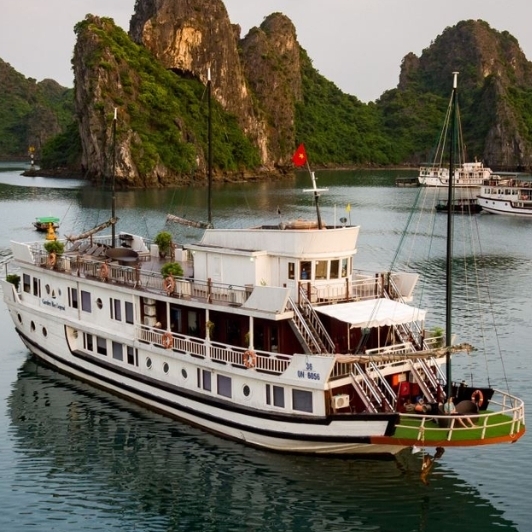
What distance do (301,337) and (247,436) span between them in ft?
10.9

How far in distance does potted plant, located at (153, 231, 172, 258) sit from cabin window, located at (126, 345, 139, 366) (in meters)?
5.18

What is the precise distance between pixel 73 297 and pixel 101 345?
232 centimetres

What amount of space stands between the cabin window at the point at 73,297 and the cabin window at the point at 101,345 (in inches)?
74.0

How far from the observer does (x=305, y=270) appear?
23453 millimetres

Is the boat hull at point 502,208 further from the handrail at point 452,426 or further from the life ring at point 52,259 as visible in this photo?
the handrail at point 452,426

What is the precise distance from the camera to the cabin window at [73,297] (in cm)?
2871

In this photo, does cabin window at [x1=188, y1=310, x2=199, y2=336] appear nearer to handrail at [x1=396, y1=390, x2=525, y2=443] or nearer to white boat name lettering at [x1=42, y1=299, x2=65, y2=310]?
white boat name lettering at [x1=42, y1=299, x2=65, y2=310]

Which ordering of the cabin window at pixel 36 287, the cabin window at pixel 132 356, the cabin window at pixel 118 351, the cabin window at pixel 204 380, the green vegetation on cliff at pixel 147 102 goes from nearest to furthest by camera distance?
the cabin window at pixel 204 380, the cabin window at pixel 132 356, the cabin window at pixel 118 351, the cabin window at pixel 36 287, the green vegetation on cliff at pixel 147 102

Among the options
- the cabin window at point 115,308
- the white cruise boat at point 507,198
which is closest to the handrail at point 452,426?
the cabin window at point 115,308

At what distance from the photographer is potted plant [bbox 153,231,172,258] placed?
30.2 meters

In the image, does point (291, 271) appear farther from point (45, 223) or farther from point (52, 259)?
point (45, 223)

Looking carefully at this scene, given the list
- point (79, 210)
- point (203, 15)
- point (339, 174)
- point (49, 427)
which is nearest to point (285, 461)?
point (49, 427)

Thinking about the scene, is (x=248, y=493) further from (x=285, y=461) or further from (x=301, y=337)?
(x=301, y=337)

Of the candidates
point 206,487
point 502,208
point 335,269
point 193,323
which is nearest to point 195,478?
point 206,487
